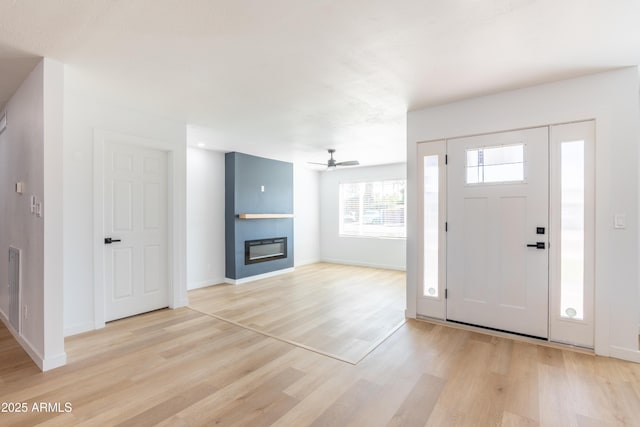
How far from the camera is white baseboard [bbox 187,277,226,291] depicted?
5312 mm

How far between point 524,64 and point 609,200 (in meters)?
1.47

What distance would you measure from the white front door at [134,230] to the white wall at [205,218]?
4.05 feet

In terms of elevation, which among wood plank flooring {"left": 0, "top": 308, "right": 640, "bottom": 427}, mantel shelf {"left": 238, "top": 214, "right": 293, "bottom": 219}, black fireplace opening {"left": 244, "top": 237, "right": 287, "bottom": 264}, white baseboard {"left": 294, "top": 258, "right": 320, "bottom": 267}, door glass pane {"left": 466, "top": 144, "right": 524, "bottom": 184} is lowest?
white baseboard {"left": 294, "top": 258, "right": 320, "bottom": 267}

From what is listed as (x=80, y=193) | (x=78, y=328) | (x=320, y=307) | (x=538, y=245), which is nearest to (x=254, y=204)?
(x=320, y=307)

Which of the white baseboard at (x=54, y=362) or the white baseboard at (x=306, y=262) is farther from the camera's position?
the white baseboard at (x=306, y=262)

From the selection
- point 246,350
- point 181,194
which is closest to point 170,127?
point 181,194

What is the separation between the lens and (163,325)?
3516 mm

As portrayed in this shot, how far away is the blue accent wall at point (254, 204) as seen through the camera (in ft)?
19.0

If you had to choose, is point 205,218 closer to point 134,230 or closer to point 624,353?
point 134,230

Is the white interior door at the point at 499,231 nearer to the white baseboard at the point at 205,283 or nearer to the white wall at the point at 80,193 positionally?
the white wall at the point at 80,193

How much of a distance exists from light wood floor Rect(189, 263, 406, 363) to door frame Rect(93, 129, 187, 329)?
0.49m

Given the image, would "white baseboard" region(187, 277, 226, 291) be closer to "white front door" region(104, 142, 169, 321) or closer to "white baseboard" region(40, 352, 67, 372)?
"white front door" region(104, 142, 169, 321)

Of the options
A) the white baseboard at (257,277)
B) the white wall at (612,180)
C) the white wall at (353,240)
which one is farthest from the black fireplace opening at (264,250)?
the white wall at (612,180)

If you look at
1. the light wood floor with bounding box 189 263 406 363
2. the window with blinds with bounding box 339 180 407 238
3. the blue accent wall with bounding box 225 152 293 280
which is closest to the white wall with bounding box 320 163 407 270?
the window with blinds with bounding box 339 180 407 238
